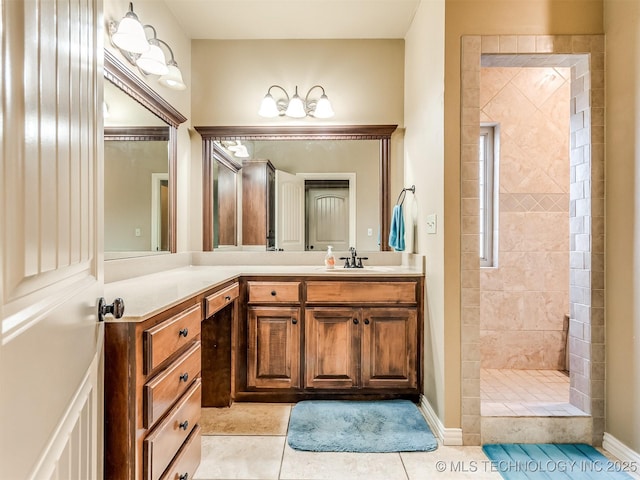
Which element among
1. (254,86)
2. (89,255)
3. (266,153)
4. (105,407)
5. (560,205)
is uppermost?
(254,86)

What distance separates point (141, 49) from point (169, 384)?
1.67 meters

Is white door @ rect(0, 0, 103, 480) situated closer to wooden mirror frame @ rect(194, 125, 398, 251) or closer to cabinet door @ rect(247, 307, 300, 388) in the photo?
cabinet door @ rect(247, 307, 300, 388)

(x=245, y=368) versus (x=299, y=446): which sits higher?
(x=245, y=368)

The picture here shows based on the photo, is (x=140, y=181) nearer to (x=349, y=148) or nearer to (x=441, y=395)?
(x=349, y=148)

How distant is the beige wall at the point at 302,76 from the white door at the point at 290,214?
522 mm

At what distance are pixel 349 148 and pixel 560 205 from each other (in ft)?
5.58

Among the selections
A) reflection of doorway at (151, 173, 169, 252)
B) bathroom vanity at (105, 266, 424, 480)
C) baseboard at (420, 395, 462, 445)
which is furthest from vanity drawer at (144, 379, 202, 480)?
baseboard at (420, 395, 462, 445)

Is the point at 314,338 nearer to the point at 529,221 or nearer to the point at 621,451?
the point at 621,451

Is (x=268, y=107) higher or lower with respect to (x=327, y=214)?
higher

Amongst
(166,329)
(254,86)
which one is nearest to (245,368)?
(166,329)

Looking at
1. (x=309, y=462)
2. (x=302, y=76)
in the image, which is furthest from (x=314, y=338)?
(x=302, y=76)

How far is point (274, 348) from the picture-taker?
7.66ft

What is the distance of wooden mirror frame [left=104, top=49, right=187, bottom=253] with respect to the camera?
73.0 inches

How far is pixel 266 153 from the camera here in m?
2.97
